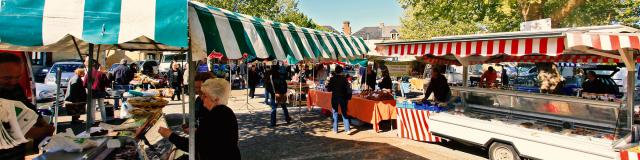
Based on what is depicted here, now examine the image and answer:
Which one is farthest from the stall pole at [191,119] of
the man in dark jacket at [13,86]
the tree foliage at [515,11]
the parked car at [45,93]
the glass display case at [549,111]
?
the tree foliage at [515,11]

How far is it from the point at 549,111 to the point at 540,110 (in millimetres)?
153

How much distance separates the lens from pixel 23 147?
2.75 m

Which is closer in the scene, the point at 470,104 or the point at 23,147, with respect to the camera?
the point at 23,147

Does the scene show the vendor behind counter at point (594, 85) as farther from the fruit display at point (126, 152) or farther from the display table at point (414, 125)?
the fruit display at point (126, 152)

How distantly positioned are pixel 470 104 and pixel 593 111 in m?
2.19

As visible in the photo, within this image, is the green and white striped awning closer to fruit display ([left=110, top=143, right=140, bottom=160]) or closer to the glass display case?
fruit display ([left=110, top=143, right=140, bottom=160])

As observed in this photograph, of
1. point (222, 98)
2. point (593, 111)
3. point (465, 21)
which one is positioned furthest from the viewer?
point (465, 21)

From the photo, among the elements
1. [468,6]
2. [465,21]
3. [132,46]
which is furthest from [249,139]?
[465,21]

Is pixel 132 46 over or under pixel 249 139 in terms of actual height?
over

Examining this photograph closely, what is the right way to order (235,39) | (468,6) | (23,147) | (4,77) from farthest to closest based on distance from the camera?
(468,6) < (235,39) < (4,77) < (23,147)

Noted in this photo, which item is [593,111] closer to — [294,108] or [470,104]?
[470,104]

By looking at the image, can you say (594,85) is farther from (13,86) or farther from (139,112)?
(13,86)

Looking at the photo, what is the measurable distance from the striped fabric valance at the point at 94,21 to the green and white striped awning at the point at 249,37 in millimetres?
246

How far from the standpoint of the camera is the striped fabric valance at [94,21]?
9.11 ft
